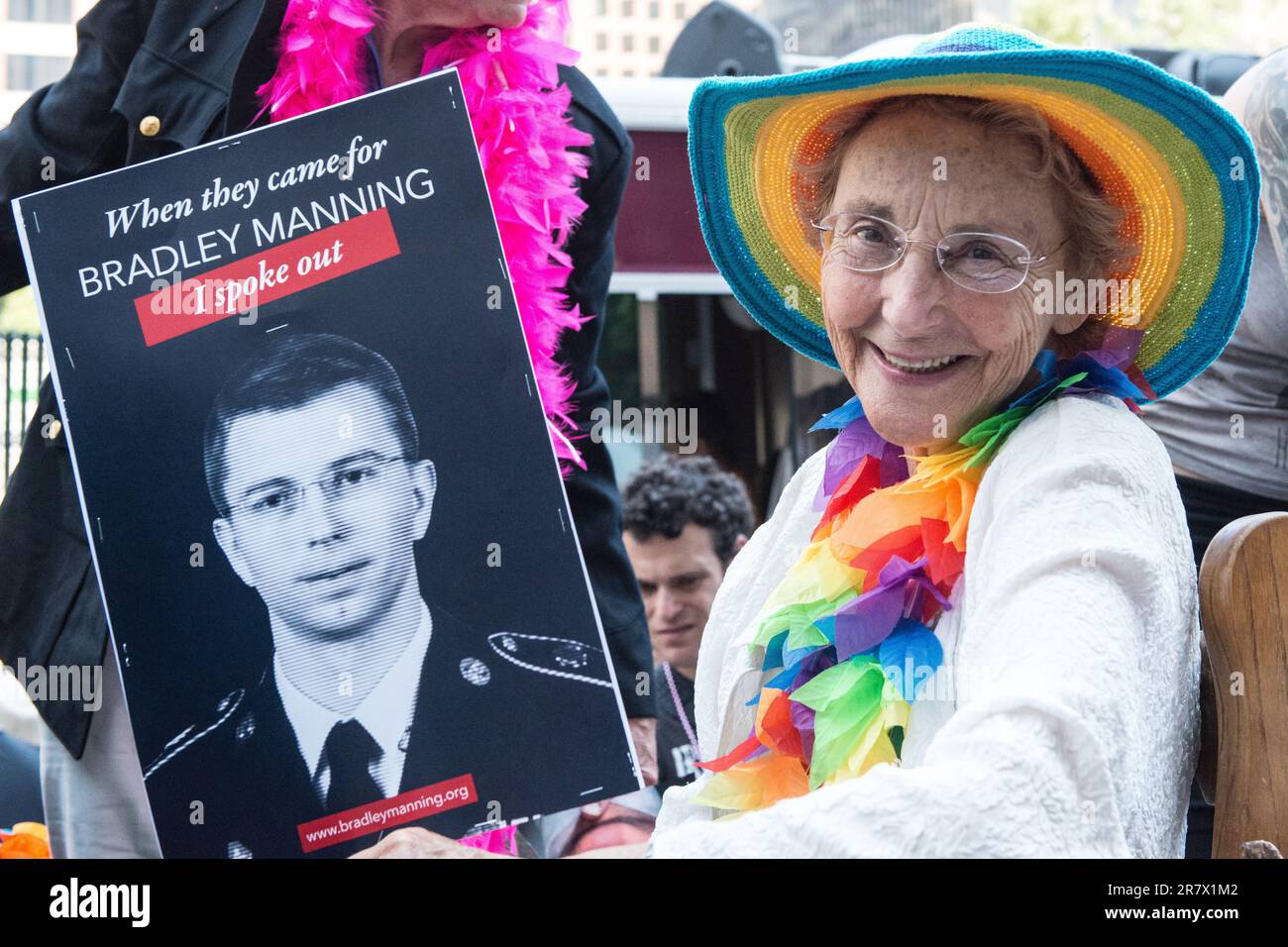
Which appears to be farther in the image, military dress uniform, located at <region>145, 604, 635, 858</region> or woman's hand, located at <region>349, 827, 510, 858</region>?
military dress uniform, located at <region>145, 604, 635, 858</region>

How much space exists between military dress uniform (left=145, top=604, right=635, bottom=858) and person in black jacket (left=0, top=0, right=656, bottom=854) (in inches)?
13.3

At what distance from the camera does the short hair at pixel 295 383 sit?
1719 mm

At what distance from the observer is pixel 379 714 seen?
1.68 meters

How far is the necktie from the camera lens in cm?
167

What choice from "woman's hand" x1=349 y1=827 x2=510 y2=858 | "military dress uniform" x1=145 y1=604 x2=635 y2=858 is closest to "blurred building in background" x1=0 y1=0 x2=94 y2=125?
"military dress uniform" x1=145 y1=604 x2=635 y2=858

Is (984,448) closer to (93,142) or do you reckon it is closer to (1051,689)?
(1051,689)

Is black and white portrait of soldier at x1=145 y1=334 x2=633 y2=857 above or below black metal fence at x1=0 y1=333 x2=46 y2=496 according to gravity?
below

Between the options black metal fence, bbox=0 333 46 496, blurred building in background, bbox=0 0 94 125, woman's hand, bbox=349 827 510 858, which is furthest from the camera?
blurred building in background, bbox=0 0 94 125

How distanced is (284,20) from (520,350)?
0.70 m

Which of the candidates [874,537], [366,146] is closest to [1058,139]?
[874,537]

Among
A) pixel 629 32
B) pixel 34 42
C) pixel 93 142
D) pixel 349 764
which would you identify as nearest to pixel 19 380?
pixel 93 142

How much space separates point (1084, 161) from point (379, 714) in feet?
3.39

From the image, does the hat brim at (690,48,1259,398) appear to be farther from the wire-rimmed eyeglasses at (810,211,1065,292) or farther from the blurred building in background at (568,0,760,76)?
the blurred building in background at (568,0,760,76)

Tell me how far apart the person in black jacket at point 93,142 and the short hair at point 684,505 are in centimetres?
212
